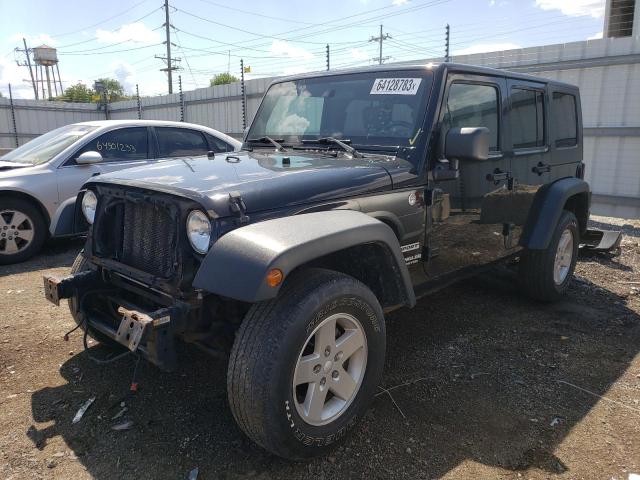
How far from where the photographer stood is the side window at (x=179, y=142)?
22.7 feet

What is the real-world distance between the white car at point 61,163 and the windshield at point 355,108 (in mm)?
2766

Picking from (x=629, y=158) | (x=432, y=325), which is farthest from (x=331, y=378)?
(x=629, y=158)

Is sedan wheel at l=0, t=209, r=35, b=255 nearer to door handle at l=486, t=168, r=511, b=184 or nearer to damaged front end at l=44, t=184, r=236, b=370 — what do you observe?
damaged front end at l=44, t=184, r=236, b=370

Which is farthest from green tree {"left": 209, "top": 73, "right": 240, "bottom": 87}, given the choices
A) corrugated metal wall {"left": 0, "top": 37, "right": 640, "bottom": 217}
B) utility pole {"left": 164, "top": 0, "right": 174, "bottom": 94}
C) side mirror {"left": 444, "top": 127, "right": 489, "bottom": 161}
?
side mirror {"left": 444, "top": 127, "right": 489, "bottom": 161}

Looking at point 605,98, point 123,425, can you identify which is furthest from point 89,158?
point 605,98

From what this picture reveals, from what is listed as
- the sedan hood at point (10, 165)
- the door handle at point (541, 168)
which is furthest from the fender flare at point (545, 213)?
the sedan hood at point (10, 165)

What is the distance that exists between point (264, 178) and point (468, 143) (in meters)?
1.30

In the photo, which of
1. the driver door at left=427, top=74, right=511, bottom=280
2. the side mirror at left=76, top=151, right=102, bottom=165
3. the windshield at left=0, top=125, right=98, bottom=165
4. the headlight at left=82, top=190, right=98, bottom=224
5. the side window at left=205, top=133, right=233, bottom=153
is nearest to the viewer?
the headlight at left=82, top=190, right=98, bottom=224

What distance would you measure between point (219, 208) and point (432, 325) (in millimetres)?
2514

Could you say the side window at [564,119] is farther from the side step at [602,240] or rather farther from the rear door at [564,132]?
the side step at [602,240]

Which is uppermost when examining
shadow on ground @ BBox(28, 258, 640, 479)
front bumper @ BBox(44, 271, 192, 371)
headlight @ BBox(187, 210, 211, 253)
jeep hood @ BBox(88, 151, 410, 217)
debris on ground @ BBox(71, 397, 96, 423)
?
jeep hood @ BBox(88, 151, 410, 217)

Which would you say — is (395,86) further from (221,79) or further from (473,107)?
(221,79)

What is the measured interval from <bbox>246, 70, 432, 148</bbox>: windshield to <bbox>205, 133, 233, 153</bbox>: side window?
3291 mm

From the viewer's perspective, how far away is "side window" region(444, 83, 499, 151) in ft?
11.4
